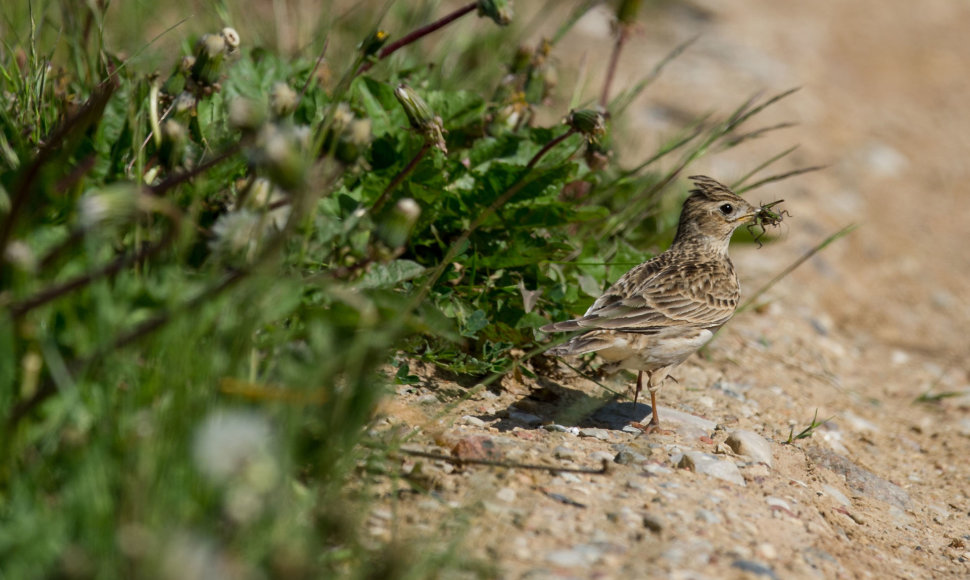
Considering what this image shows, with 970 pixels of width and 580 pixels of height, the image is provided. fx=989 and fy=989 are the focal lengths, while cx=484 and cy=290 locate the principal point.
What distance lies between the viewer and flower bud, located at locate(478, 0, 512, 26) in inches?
149

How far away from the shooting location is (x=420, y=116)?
358cm

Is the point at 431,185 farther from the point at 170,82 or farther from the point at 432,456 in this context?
the point at 432,456

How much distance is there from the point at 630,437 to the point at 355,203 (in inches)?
56.0

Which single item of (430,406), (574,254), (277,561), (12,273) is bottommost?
(430,406)

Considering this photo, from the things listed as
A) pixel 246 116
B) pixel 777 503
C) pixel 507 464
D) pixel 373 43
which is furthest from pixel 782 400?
pixel 246 116

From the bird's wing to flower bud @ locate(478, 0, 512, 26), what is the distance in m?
1.23

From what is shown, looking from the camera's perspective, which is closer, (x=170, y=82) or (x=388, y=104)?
(x=170, y=82)

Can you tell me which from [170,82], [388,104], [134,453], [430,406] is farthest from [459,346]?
[134,453]

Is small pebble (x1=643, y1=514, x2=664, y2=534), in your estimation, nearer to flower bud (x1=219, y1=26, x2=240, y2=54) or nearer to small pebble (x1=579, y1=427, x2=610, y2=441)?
small pebble (x1=579, y1=427, x2=610, y2=441)

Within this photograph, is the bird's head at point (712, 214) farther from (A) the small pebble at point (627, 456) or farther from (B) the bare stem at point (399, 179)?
(B) the bare stem at point (399, 179)

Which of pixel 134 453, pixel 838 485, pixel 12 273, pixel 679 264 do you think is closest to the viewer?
pixel 134 453

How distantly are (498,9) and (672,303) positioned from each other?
1612 millimetres

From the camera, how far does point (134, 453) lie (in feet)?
7.43

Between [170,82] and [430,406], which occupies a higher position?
[170,82]
